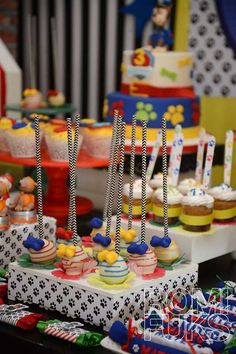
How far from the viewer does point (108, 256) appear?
198cm

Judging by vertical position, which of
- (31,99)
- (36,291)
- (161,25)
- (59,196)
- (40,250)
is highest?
(161,25)

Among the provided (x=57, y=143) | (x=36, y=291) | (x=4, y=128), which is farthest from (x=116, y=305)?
(x=4, y=128)

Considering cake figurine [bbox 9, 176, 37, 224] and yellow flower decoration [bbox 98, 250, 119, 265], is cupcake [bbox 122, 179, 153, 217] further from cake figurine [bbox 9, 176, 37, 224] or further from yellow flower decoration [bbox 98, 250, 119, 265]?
yellow flower decoration [bbox 98, 250, 119, 265]

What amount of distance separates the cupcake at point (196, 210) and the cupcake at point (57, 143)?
0.82m

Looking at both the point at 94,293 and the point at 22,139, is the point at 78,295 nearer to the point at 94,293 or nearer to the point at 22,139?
the point at 94,293

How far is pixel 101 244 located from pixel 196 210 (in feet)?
1.48

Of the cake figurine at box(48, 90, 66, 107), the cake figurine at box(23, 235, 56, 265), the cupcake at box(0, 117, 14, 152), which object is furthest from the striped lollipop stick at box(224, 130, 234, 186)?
the cake figurine at box(48, 90, 66, 107)

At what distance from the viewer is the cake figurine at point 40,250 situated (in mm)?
2125

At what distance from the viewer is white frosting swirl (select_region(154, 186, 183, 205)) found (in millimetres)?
2512

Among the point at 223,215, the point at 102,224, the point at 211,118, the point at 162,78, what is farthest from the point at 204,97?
the point at 102,224

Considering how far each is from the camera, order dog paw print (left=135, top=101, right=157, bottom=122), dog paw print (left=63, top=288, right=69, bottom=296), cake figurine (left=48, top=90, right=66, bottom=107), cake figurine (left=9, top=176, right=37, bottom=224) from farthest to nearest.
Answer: cake figurine (left=48, top=90, right=66, bottom=107)
dog paw print (left=135, top=101, right=157, bottom=122)
cake figurine (left=9, top=176, right=37, bottom=224)
dog paw print (left=63, top=288, right=69, bottom=296)

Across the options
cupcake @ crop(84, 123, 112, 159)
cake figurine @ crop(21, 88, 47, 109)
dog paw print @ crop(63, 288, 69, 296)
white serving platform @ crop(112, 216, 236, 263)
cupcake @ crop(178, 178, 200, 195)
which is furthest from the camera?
cake figurine @ crop(21, 88, 47, 109)

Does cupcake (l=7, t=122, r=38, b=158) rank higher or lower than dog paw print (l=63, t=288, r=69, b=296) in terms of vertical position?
higher

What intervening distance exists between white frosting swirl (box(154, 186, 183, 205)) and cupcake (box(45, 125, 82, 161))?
0.70 metres
